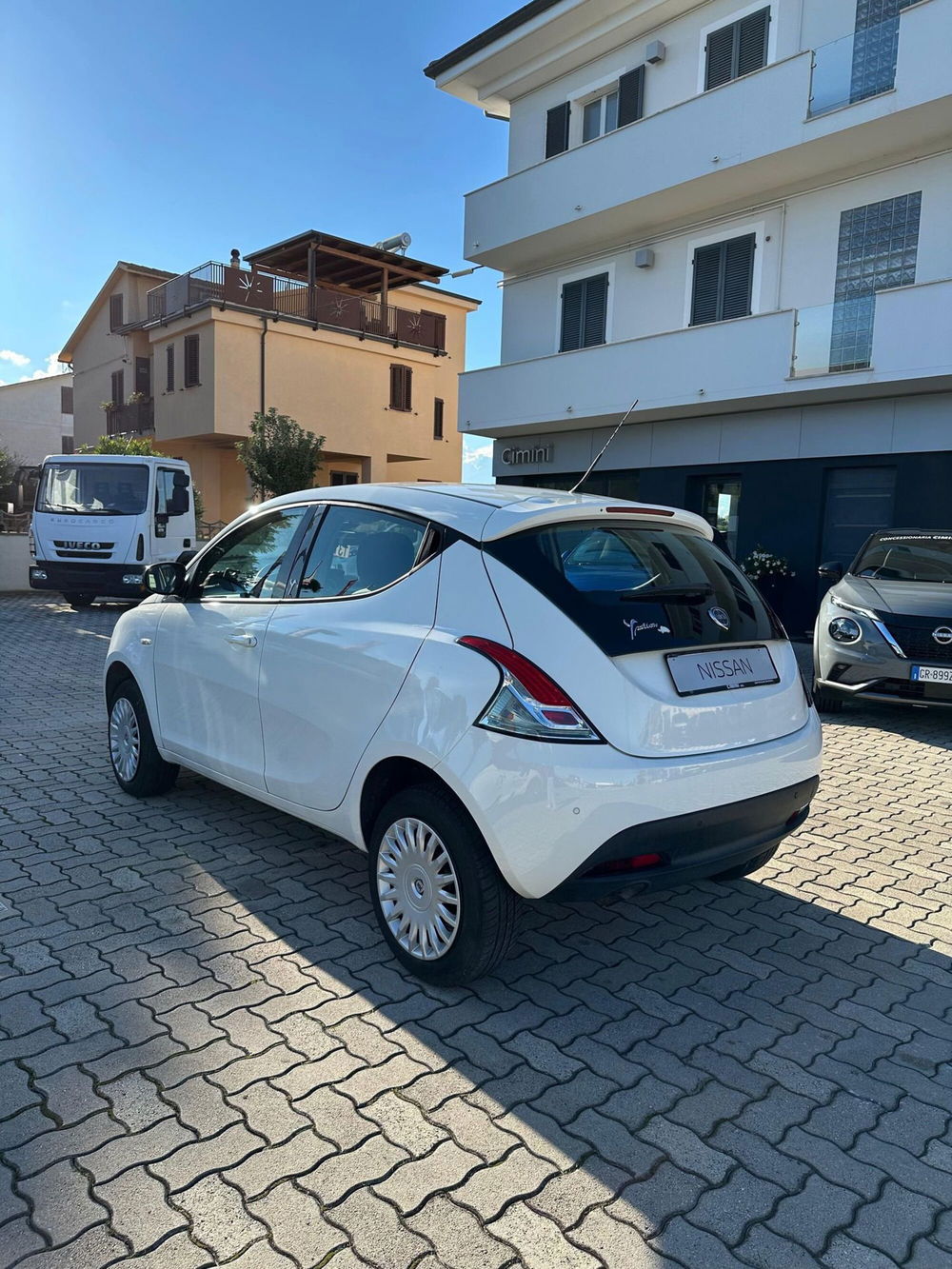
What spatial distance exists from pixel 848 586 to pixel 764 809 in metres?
5.54

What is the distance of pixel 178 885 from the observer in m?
3.83

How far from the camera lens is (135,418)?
28.6 meters

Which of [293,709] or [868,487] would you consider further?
[868,487]

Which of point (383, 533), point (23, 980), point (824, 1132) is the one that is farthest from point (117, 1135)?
Result: point (383, 533)

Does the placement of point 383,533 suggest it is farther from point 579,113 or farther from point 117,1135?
point 579,113

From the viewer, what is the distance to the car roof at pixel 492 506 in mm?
3041

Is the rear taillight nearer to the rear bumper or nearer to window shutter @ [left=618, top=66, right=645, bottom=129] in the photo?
the rear bumper

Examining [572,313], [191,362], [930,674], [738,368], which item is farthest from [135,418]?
[930,674]

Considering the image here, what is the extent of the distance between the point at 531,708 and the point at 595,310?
A: 1591cm

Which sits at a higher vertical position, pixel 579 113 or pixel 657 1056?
pixel 579 113

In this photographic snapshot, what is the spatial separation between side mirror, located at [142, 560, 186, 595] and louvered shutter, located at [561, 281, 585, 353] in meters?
14.1

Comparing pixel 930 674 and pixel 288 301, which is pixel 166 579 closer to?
pixel 930 674

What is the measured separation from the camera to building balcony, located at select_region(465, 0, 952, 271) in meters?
11.6

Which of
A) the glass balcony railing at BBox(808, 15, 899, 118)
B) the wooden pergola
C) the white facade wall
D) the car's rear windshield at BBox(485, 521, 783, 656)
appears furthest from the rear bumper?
the white facade wall
